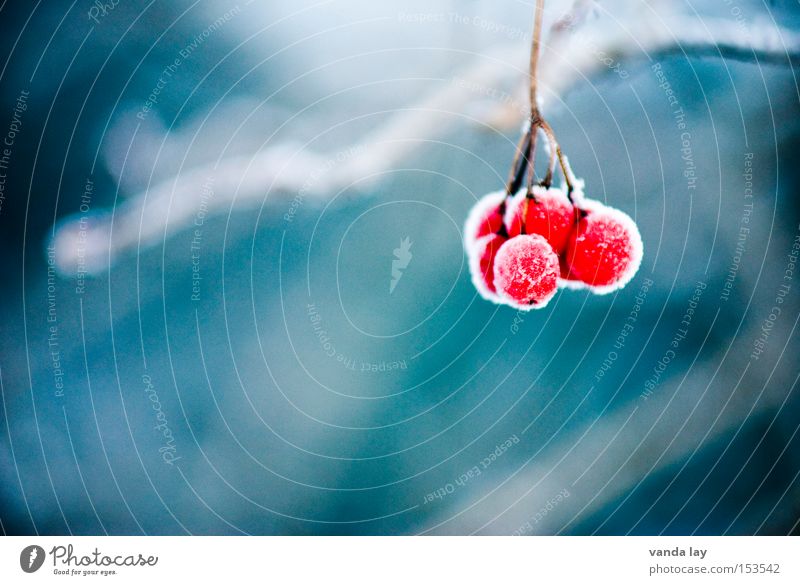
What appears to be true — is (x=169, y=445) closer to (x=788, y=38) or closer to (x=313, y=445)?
(x=313, y=445)

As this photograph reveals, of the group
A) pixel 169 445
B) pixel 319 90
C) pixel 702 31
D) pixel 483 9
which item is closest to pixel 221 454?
pixel 169 445

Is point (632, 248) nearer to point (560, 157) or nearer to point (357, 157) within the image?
point (560, 157)
